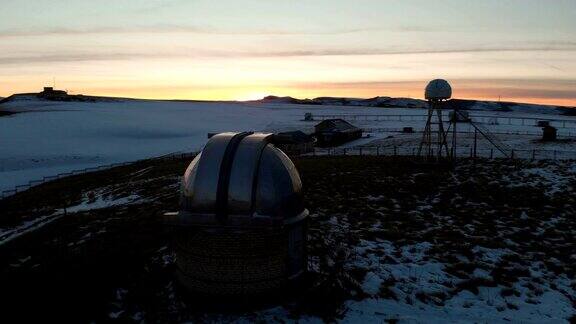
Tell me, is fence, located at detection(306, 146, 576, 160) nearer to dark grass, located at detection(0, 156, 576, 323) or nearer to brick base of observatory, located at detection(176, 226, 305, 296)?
dark grass, located at detection(0, 156, 576, 323)

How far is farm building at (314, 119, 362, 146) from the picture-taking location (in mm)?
56281

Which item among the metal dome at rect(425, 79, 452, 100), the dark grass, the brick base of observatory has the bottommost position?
the dark grass

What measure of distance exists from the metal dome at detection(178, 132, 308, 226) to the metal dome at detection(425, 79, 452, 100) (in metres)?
21.4

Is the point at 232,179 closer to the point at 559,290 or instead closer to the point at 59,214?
the point at 559,290

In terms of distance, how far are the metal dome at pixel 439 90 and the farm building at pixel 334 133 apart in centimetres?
2637

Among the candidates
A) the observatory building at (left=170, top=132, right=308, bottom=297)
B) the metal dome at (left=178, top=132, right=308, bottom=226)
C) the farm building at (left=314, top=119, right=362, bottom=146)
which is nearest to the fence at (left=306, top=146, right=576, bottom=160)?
the farm building at (left=314, top=119, right=362, bottom=146)

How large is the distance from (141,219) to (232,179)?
9.61 meters

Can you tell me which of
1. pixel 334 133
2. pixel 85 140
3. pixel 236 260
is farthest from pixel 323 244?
pixel 85 140

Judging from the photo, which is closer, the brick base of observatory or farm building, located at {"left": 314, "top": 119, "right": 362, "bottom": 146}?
the brick base of observatory

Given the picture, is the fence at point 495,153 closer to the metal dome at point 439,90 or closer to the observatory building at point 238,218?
the metal dome at point 439,90

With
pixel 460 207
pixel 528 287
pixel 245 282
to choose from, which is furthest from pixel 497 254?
pixel 245 282

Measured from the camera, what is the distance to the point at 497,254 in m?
15.0

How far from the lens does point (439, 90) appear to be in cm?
2984

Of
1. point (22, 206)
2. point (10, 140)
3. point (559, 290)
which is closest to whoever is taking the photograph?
point (559, 290)
